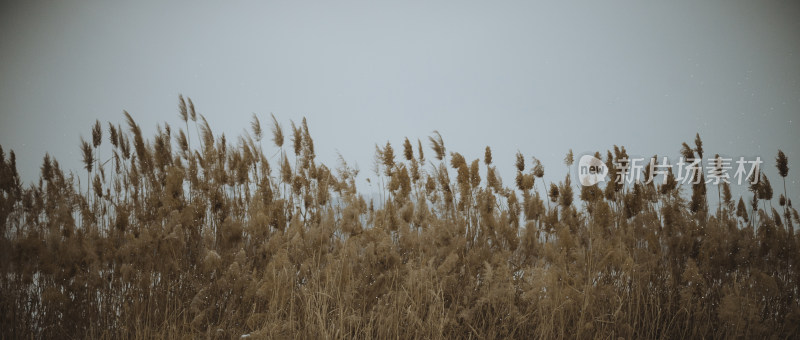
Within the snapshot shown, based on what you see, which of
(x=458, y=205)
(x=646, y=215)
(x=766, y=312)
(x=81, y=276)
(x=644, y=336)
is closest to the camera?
(x=81, y=276)

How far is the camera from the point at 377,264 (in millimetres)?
3059

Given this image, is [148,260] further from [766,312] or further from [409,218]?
[766,312]

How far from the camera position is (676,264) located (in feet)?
12.3

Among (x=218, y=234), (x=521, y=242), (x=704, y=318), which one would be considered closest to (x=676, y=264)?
(x=704, y=318)

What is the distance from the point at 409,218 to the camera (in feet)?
11.9

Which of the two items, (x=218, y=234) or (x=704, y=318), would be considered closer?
(x=704, y=318)

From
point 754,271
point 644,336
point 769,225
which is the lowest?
point 644,336

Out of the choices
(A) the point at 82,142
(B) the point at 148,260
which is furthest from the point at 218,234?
(A) the point at 82,142

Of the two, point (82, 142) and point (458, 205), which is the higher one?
point (82, 142)

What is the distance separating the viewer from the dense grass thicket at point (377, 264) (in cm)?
287

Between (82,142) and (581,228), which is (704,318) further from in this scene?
(82,142)

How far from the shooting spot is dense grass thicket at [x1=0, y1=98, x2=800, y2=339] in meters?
2.87

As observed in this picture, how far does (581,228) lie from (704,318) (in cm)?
133

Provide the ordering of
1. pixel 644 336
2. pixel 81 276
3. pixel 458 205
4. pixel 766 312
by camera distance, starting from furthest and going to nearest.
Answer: pixel 458 205 → pixel 766 312 → pixel 644 336 → pixel 81 276
